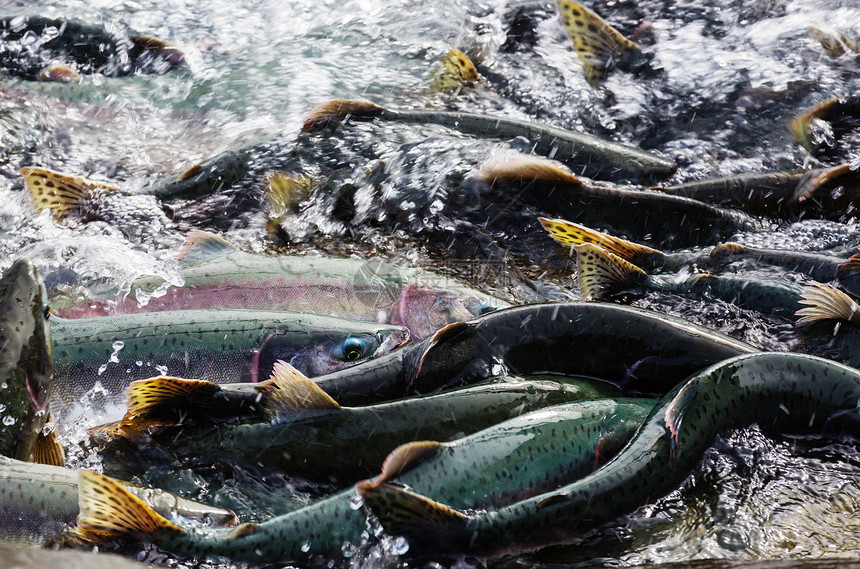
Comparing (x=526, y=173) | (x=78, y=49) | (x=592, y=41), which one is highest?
(x=592, y=41)

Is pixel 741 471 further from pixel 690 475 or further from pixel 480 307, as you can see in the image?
pixel 480 307

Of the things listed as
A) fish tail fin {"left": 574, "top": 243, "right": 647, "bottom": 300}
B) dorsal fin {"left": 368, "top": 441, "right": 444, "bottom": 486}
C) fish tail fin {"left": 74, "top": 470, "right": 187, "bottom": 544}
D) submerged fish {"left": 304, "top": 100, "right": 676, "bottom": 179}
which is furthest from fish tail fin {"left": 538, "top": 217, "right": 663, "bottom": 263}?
fish tail fin {"left": 74, "top": 470, "right": 187, "bottom": 544}

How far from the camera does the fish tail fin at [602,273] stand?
366 cm

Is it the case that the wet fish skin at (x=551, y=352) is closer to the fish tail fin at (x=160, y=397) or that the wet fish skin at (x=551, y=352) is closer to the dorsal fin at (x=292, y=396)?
the dorsal fin at (x=292, y=396)

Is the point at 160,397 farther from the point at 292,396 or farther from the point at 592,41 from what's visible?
the point at 592,41

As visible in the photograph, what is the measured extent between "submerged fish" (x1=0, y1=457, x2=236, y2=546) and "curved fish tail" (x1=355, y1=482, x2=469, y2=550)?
1.71 feet

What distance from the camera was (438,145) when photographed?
189 inches

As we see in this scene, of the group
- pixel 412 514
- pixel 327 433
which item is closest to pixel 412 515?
pixel 412 514

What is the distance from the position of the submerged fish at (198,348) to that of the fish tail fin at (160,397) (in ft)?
1.36

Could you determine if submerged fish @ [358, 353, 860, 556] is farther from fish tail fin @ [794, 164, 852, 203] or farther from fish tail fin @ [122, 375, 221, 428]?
fish tail fin @ [794, 164, 852, 203]

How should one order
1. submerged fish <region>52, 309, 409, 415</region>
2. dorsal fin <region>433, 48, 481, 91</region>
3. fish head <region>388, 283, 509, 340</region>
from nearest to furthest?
submerged fish <region>52, 309, 409, 415</region>
fish head <region>388, 283, 509, 340</region>
dorsal fin <region>433, 48, 481, 91</region>

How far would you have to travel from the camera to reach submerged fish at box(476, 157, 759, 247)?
13.9 feet

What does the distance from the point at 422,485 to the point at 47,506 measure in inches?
44.1

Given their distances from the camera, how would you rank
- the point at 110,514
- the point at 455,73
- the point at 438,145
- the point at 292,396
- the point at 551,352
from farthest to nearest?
the point at 455,73, the point at 438,145, the point at 551,352, the point at 292,396, the point at 110,514
